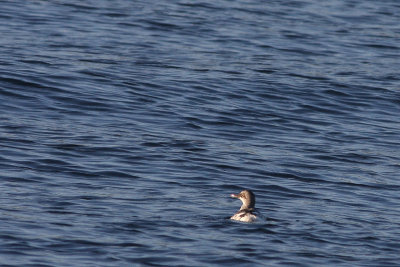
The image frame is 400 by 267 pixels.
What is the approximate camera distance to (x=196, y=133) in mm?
20031

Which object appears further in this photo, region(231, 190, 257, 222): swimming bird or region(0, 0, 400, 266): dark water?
region(231, 190, 257, 222): swimming bird

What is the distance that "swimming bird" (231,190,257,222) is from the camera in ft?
48.5

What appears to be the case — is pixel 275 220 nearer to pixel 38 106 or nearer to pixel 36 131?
pixel 36 131

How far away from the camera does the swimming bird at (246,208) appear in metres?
14.8

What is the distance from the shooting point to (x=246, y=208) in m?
15.1

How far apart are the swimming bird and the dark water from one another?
0.19 metres

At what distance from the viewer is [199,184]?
16.8 meters

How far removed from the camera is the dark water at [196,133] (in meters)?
13.6

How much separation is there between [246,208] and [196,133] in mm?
5139

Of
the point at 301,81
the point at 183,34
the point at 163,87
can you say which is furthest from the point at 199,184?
the point at 183,34

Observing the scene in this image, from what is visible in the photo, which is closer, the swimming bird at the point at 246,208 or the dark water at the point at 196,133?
the dark water at the point at 196,133

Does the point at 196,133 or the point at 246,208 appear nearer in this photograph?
the point at 246,208

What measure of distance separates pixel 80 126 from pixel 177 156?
240 centimetres

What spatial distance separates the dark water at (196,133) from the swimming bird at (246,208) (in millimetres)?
193
